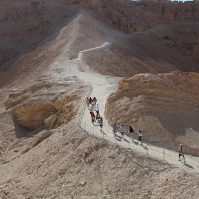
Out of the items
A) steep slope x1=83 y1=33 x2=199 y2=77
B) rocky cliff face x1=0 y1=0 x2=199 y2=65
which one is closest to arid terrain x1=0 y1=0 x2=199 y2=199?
steep slope x1=83 y1=33 x2=199 y2=77

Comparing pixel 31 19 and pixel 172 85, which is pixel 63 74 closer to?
pixel 172 85

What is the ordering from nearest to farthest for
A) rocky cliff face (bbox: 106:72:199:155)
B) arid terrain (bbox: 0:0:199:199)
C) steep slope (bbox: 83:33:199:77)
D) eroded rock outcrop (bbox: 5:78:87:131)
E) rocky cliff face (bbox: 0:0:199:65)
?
arid terrain (bbox: 0:0:199:199) → rocky cliff face (bbox: 106:72:199:155) → eroded rock outcrop (bbox: 5:78:87:131) → steep slope (bbox: 83:33:199:77) → rocky cliff face (bbox: 0:0:199:65)

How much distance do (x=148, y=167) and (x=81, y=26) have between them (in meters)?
34.4

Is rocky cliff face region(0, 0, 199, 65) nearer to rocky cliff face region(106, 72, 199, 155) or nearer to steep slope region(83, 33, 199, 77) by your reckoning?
steep slope region(83, 33, 199, 77)

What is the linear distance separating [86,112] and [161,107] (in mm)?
4173

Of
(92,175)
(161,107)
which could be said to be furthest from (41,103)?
(92,175)

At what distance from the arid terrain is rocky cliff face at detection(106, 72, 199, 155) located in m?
0.05

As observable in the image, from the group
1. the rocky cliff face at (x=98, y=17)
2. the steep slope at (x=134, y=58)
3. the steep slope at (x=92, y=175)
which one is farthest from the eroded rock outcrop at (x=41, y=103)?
the rocky cliff face at (x=98, y=17)

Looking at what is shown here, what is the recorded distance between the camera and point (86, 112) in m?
13.4

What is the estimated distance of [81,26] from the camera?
39.2 meters

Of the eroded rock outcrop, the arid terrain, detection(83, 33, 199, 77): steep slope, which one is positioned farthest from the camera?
detection(83, 33, 199, 77): steep slope

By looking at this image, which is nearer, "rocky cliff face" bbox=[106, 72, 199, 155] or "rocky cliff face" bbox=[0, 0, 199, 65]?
"rocky cliff face" bbox=[106, 72, 199, 155]

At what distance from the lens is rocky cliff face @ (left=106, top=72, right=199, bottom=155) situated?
1033 centimetres

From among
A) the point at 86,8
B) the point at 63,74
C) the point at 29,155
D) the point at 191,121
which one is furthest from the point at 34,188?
the point at 86,8
